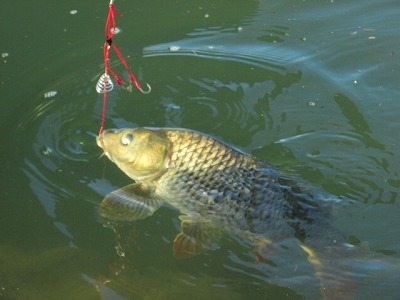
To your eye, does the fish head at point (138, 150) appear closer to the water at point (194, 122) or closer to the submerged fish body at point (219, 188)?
the submerged fish body at point (219, 188)

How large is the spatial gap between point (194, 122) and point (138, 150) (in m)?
0.84

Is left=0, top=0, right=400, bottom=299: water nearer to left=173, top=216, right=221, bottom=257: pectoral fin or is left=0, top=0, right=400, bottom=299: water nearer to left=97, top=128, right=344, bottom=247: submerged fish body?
left=173, top=216, right=221, bottom=257: pectoral fin

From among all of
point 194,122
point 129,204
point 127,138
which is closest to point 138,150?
point 127,138

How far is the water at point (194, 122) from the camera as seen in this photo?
3.29 meters

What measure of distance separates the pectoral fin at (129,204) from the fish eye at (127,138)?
0.22 m

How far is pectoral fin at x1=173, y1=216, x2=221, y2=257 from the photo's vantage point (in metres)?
3.35

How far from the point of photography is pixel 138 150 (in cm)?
350

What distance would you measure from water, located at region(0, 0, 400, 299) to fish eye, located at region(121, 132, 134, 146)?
374 mm

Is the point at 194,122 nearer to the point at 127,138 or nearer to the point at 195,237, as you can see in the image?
the point at 127,138

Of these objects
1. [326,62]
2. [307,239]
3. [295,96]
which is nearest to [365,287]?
[307,239]

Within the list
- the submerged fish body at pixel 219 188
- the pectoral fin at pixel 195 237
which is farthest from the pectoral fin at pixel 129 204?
the pectoral fin at pixel 195 237

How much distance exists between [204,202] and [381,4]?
3.02 meters

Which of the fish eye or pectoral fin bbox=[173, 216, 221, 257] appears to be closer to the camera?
pectoral fin bbox=[173, 216, 221, 257]

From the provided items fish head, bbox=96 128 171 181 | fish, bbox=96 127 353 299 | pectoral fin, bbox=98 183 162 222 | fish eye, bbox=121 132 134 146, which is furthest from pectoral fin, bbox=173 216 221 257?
fish eye, bbox=121 132 134 146
